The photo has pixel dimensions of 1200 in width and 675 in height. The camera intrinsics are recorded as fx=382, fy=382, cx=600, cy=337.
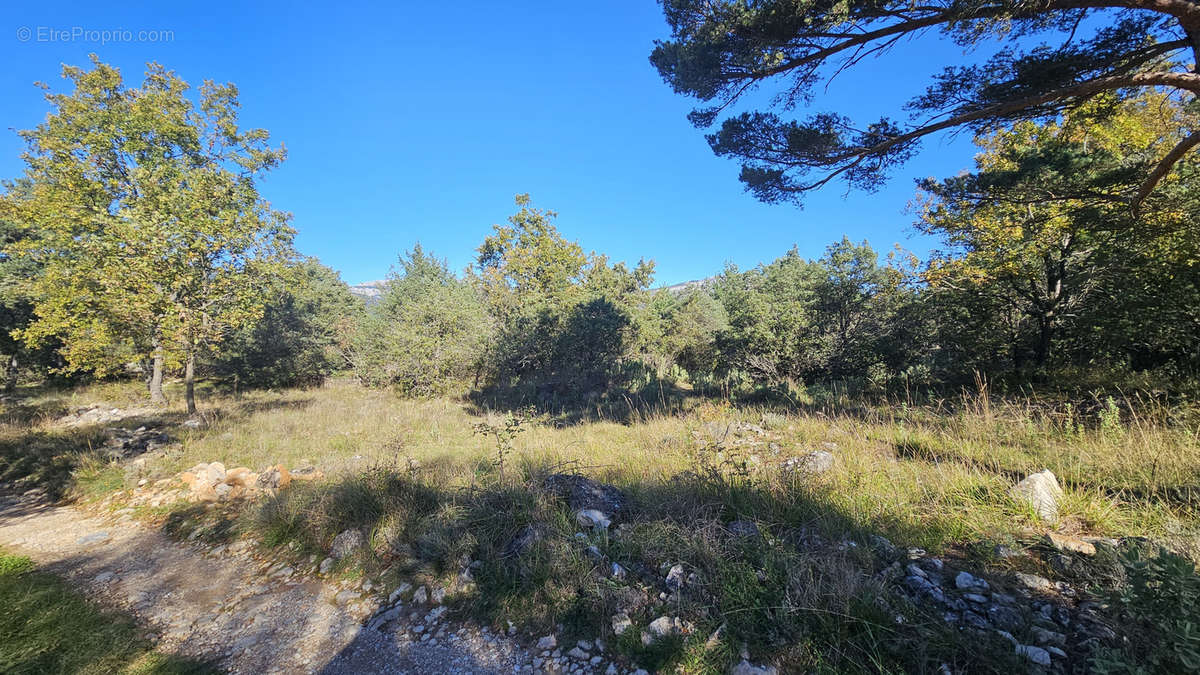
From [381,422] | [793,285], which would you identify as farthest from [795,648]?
[793,285]

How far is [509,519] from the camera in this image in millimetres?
3393

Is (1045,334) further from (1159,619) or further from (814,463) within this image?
(1159,619)

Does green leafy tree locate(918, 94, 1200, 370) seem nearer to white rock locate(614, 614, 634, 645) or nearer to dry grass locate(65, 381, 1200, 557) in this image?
dry grass locate(65, 381, 1200, 557)

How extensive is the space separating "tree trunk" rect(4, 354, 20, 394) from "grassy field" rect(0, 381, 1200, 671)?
15.0m

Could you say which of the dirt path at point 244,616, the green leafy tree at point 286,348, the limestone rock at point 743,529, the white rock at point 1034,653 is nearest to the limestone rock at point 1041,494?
the white rock at point 1034,653

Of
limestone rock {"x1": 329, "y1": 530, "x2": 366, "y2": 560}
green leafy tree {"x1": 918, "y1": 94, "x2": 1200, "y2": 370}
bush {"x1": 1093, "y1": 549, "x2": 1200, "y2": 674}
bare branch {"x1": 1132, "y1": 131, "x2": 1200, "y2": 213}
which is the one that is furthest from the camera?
green leafy tree {"x1": 918, "y1": 94, "x2": 1200, "y2": 370}

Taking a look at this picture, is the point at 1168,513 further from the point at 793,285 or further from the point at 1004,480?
the point at 793,285

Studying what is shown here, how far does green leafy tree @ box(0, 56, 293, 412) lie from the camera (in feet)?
24.5

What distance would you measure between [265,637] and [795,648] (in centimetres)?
343

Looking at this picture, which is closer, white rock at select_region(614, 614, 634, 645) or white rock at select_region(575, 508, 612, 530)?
white rock at select_region(614, 614, 634, 645)

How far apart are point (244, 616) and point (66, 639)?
944mm

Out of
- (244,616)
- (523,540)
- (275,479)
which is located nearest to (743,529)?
(523,540)

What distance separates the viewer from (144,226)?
7305 millimetres

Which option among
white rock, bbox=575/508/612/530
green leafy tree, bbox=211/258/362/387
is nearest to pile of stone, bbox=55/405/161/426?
green leafy tree, bbox=211/258/362/387
